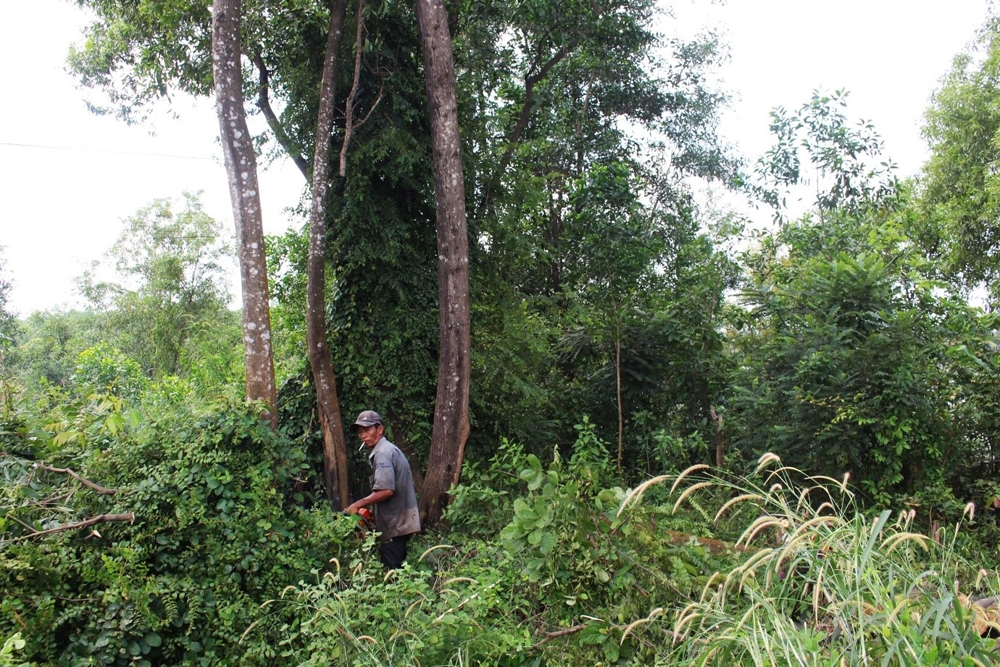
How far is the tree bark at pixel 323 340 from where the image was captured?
24.5 feet

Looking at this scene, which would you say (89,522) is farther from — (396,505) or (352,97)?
(352,97)

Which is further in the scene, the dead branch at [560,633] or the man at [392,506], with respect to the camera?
the man at [392,506]

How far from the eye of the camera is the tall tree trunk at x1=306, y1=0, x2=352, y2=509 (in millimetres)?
7453

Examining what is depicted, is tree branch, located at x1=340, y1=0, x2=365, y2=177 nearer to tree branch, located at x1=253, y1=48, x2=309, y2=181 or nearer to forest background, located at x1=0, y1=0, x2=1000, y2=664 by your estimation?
forest background, located at x1=0, y1=0, x2=1000, y2=664

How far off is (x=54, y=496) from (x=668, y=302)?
8.37 metres

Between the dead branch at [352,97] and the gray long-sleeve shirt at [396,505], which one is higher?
the dead branch at [352,97]

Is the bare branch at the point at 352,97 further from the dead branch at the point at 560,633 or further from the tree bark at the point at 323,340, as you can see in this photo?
the dead branch at the point at 560,633

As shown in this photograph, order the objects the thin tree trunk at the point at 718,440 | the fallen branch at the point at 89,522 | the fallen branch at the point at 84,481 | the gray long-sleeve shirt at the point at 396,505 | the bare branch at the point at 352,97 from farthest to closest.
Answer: the thin tree trunk at the point at 718,440 < the bare branch at the point at 352,97 < the gray long-sleeve shirt at the point at 396,505 < the fallen branch at the point at 84,481 < the fallen branch at the point at 89,522

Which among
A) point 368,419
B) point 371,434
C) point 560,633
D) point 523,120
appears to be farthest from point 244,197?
point 523,120

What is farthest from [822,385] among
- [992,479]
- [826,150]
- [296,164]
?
[296,164]

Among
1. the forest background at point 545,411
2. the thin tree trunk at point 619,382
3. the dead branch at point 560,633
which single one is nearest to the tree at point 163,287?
the forest background at point 545,411

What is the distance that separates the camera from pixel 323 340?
7.64 m

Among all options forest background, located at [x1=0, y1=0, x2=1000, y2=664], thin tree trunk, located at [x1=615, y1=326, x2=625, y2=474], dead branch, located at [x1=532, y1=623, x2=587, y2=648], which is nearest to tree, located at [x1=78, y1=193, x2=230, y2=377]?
forest background, located at [x1=0, y1=0, x2=1000, y2=664]

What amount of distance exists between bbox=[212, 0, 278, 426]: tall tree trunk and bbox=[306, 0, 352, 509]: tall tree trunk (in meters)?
0.59
